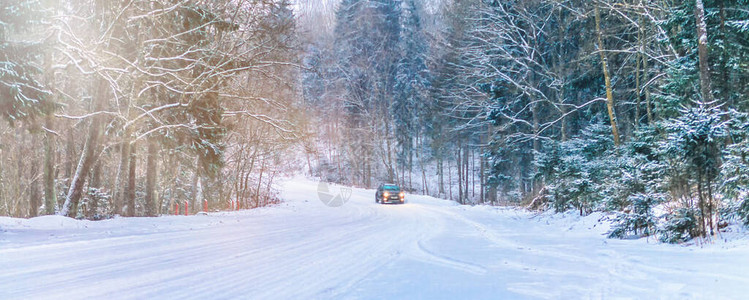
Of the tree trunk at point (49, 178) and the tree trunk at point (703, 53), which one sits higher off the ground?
the tree trunk at point (703, 53)

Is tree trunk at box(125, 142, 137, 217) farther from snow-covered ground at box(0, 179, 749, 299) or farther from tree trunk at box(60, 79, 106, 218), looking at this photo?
snow-covered ground at box(0, 179, 749, 299)

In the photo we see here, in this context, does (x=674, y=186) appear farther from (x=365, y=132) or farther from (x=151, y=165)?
(x=365, y=132)

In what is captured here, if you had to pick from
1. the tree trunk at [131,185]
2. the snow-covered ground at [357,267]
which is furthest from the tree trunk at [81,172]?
the snow-covered ground at [357,267]

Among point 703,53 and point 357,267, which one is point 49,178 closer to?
point 357,267

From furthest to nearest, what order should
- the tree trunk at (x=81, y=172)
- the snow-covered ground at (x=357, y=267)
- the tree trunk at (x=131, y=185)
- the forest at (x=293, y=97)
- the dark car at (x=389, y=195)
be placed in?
1. the dark car at (x=389, y=195)
2. the tree trunk at (x=131, y=185)
3. the tree trunk at (x=81, y=172)
4. the forest at (x=293, y=97)
5. the snow-covered ground at (x=357, y=267)

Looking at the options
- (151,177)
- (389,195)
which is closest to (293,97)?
(151,177)

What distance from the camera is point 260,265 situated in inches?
254

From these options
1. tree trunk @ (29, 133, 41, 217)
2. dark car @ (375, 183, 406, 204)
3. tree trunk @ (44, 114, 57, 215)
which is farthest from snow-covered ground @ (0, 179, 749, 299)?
dark car @ (375, 183, 406, 204)

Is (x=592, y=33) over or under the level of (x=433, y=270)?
over

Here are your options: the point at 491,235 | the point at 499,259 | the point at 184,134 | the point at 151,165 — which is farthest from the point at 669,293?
the point at 151,165

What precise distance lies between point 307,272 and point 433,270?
185cm

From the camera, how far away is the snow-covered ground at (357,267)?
16.0 feet

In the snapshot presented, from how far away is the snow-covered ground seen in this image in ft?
16.0

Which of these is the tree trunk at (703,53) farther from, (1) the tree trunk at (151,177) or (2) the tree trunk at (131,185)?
(2) the tree trunk at (131,185)
